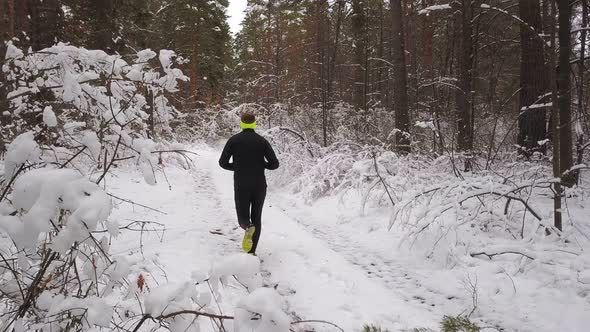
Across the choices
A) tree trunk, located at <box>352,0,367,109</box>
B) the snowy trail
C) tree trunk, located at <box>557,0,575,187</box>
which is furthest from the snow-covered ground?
tree trunk, located at <box>352,0,367,109</box>

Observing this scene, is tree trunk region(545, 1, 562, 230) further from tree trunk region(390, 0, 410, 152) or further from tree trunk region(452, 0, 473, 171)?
tree trunk region(390, 0, 410, 152)

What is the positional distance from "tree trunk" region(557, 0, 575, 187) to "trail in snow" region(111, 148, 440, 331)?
2.57 m

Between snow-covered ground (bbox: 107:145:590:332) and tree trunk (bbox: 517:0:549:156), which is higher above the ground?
tree trunk (bbox: 517:0:549:156)

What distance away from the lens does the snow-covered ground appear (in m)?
3.66

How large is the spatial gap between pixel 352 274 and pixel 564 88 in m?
3.55

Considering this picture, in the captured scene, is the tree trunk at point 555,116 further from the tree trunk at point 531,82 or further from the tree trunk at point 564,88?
the tree trunk at point 531,82

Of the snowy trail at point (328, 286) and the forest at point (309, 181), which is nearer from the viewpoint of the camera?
the forest at point (309, 181)

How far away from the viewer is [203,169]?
1455cm

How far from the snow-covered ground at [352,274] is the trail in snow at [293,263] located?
0.04 ft

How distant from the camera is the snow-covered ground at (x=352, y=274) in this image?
3660 millimetres

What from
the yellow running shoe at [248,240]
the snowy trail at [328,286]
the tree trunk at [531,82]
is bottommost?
the snowy trail at [328,286]

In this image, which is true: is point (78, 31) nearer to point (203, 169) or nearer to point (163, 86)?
point (203, 169)

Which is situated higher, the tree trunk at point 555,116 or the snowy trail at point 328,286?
the tree trunk at point 555,116

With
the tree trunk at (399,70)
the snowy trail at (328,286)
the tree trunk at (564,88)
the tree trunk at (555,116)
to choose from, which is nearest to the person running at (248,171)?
the snowy trail at (328,286)
